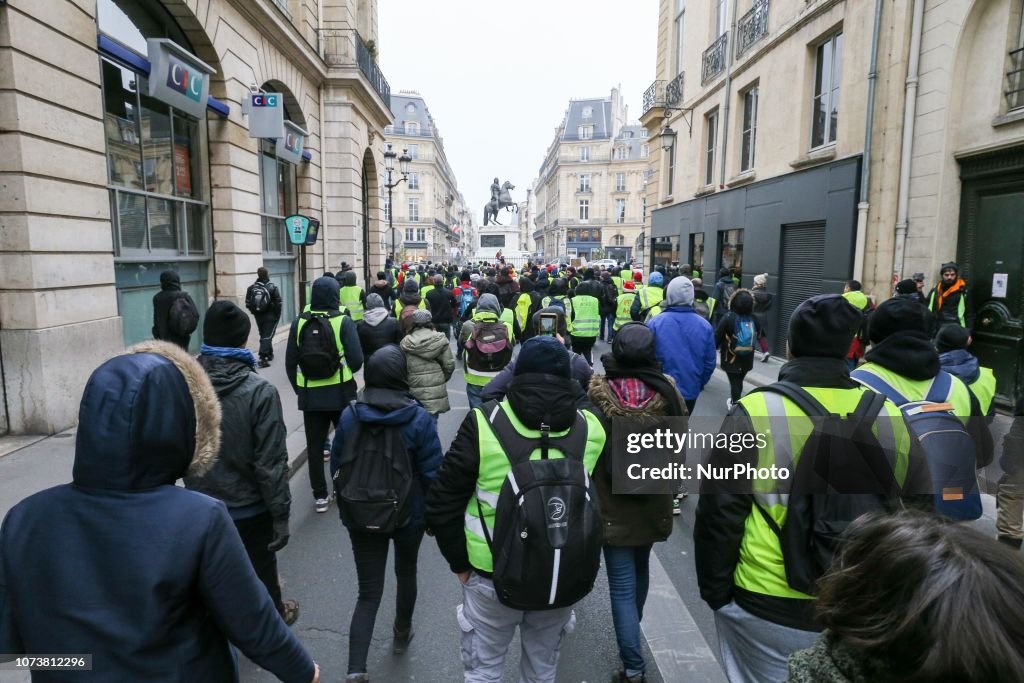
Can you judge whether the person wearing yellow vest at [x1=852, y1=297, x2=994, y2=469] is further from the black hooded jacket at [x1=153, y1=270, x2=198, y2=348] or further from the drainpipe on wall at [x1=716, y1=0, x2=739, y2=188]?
the drainpipe on wall at [x1=716, y1=0, x2=739, y2=188]

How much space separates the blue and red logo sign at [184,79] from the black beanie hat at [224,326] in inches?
312

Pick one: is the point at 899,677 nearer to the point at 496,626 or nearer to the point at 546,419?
the point at 546,419

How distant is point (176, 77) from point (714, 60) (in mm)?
14614

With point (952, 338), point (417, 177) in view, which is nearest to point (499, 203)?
point (417, 177)

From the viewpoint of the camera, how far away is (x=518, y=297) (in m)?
9.17

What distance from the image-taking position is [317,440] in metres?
5.38

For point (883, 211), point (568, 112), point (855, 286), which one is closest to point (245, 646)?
point (855, 286)

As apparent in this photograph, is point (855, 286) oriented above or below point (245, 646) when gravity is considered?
above

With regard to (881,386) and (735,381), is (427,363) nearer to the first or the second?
(881,386)

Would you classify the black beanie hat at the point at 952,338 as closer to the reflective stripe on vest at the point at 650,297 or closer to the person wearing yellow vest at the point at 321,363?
the person wearing yellow vest at the point at 321,363

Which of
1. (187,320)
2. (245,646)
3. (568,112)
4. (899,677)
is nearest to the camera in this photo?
(899,677)

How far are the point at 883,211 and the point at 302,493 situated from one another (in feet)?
33.1

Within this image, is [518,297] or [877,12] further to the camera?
[877,12]

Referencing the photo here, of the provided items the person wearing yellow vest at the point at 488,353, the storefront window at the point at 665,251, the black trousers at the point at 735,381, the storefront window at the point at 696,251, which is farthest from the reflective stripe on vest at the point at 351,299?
the storefront window at the point at 665,251
